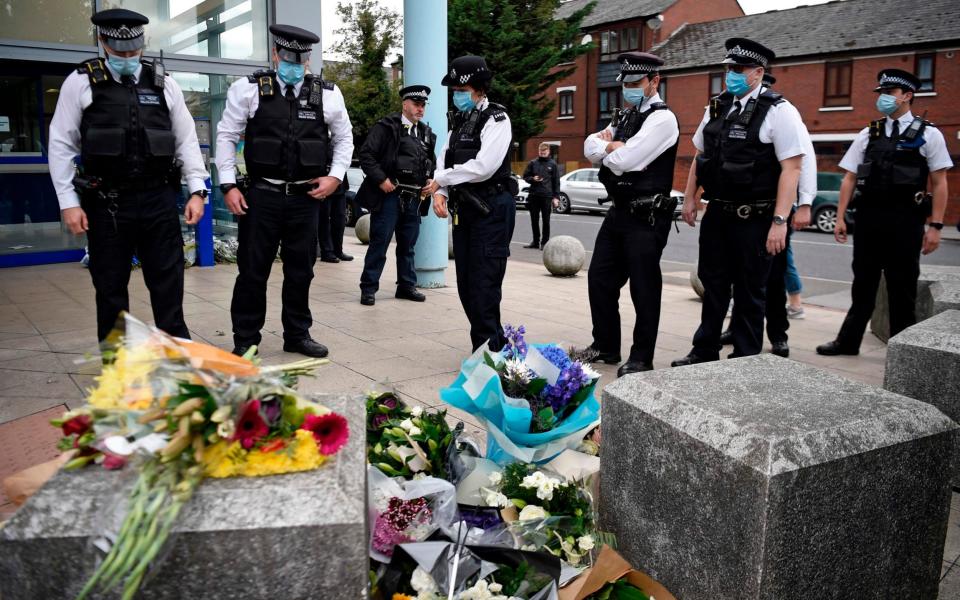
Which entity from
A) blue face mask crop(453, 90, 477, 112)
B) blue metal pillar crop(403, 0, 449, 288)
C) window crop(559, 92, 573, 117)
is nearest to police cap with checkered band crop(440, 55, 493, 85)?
blue face mask crop(453, 90, 477, 112)

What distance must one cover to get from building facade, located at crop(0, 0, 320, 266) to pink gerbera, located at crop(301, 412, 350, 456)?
31.8 feet

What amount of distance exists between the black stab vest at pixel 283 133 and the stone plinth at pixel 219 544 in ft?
13.1

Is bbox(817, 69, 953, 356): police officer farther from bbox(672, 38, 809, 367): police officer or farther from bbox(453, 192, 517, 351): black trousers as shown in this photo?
bbox(453, 192, 517, 351): black trousers

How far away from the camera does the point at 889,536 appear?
2.55m

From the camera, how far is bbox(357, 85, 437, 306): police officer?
27.0 feet

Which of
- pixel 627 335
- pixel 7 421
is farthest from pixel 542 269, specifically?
pixel 7 421

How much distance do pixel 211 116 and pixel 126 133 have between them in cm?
697

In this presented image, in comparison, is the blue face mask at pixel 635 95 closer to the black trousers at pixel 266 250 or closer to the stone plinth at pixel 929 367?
the black trousers at pixel 266 250

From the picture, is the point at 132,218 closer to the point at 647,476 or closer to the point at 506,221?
the point at 506,221

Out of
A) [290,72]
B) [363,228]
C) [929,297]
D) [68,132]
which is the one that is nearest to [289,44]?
[290,72]

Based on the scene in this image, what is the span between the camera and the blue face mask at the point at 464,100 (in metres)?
5.68

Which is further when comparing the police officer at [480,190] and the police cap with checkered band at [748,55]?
the police officer at [480,190]

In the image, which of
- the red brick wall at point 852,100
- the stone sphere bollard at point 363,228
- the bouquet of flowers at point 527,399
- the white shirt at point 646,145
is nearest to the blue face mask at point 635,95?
the white shirt at point 646,145

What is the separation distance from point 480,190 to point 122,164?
2.24m
